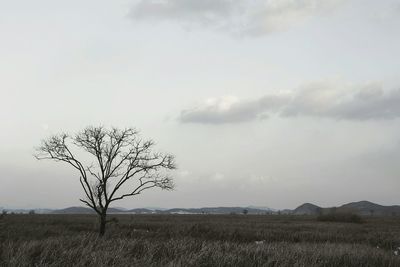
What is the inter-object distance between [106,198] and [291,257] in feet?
69.4

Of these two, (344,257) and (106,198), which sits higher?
(106,198)

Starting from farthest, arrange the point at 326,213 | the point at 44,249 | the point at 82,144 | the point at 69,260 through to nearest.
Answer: the point at 326,213 < the point at 82,144 < the point at 44,249 < the point at 69,260

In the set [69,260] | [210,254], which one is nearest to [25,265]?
[69,260]

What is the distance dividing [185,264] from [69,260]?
2019 mm

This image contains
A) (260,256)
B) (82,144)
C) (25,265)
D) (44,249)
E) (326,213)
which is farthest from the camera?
(326,213)

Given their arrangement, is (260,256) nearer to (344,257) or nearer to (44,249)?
(344,257)

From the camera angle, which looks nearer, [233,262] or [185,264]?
[185,264]

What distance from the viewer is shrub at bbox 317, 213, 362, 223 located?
74000mm

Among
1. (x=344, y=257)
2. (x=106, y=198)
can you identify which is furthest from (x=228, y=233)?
(x=344, y=257)

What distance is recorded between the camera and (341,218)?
75188 millimetres

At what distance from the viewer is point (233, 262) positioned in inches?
345

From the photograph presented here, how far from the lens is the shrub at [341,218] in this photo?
74000 millimetres

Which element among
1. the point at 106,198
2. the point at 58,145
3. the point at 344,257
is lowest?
the point at 344,257

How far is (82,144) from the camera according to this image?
104ft
